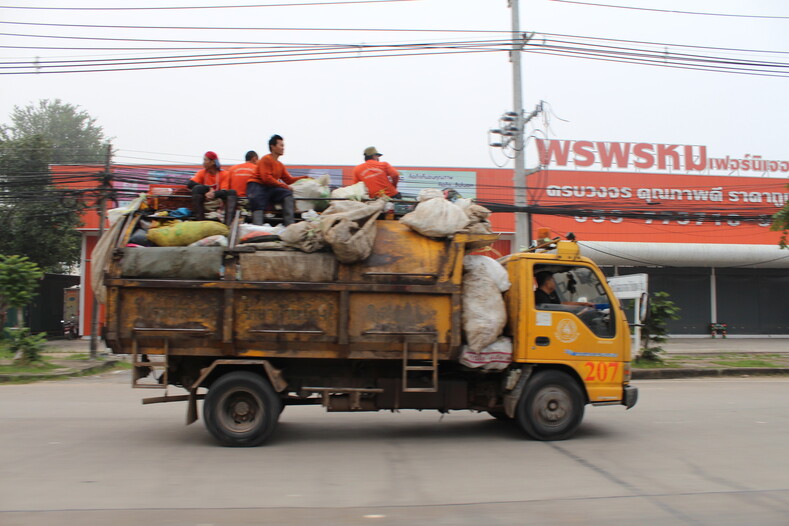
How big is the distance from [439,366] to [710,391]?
7.21 meters

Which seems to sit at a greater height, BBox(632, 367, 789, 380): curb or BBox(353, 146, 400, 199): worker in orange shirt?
BBox(353, 146, 400, 199): worker in orange shirt

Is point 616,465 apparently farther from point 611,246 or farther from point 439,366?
point 611,246

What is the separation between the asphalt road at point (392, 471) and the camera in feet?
14.3

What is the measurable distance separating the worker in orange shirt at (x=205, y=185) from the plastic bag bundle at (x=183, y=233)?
1.24 ft

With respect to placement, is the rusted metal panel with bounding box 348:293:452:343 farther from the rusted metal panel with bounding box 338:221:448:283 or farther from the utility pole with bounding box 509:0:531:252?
the utility pole with bounding box 509:0:531:252

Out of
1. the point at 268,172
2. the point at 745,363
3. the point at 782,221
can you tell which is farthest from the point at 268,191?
the point at 782,221

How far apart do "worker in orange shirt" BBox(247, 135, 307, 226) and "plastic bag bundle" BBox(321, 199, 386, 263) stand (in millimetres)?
778

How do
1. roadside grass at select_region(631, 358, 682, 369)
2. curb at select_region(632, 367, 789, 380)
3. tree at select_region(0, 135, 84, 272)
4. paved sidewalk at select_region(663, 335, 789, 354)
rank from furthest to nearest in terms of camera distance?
tree at select_region(0, 135, 84, 272) < paved sidewalk at select_region(663, 335, 789, 354) < roadside grass at select_region(631, 358, 682, 369) < curb at select_region(632, 367, 789, 380)

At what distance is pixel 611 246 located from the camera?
2320 centimetres

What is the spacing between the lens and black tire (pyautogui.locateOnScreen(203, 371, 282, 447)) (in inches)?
247

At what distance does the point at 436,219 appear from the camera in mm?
6316

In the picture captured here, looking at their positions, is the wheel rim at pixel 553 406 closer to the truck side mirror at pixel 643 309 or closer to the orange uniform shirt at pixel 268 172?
the truck side mirror at pixel 643 309

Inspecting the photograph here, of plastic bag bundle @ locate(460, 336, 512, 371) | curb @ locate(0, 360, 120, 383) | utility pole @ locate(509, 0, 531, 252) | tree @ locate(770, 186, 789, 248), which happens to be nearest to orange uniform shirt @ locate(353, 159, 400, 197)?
plastic bag bundle @ locate(460, 336, 512, 371)

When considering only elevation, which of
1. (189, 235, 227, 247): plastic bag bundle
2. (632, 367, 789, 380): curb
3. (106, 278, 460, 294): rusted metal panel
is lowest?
(632, 367, 789, 380): curb
